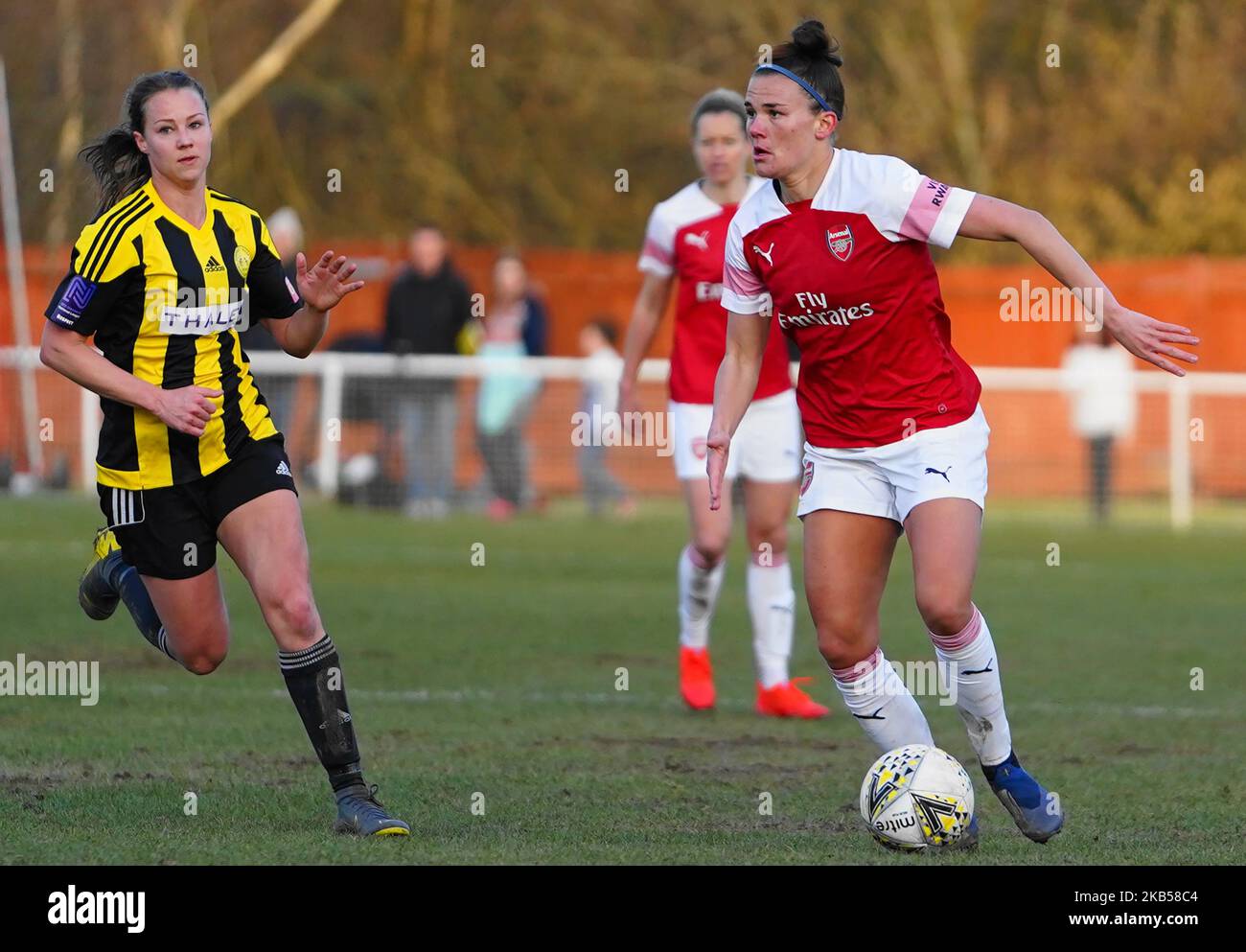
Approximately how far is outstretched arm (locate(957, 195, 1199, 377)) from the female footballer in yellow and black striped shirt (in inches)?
72.3

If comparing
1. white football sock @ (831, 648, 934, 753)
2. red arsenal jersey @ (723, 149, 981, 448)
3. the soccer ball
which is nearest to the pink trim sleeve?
red arsenal jersey @ (723, 149, 981, 448)

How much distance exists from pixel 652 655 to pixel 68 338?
4.94 meters

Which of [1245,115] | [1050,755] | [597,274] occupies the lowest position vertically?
[1050,755]

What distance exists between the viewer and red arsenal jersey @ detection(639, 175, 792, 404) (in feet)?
27.6

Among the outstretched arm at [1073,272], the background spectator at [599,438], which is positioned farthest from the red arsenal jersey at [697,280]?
the background spectator at [599,438]

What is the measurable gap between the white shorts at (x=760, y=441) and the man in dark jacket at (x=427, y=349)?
34.9 ft

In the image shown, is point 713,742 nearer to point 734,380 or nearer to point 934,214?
point 734,380

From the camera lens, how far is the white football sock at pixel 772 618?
27.7ft

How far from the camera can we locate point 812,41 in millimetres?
5668

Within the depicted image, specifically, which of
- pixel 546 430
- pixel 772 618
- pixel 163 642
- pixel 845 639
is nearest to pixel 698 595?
pixel 772 618
